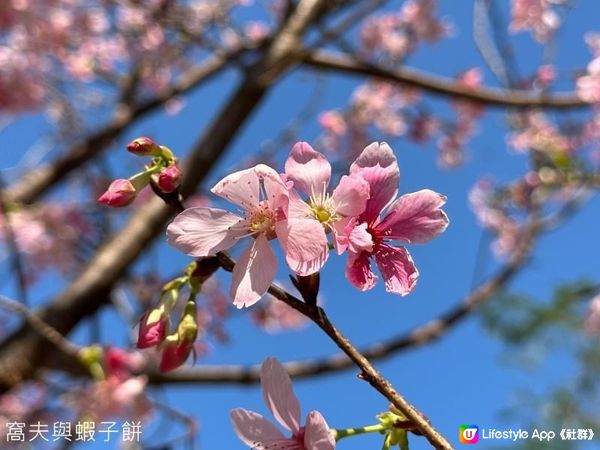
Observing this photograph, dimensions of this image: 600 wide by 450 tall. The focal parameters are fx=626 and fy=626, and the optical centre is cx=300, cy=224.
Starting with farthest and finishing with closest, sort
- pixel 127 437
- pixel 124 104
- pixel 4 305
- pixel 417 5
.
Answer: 1. pixel 417 5
2. pixel 124 104
3. pixel 127 437
4. pixel 4 305

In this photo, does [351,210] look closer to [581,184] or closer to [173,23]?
[581,184]

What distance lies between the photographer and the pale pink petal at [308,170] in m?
0.54

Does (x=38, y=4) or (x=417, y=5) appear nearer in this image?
(x=38, y=4)

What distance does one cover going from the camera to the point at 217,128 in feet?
8.02

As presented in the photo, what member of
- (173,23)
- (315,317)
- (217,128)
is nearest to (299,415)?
(315,317)

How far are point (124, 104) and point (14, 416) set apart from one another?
5.44 ft

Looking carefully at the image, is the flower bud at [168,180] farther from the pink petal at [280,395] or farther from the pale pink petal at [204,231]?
the pink petal at [280,395]

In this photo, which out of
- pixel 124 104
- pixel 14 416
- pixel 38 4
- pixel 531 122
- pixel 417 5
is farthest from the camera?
pixel 417 5

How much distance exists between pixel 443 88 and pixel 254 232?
8.31 feet

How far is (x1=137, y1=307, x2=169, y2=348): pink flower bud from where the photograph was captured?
0.59 meters

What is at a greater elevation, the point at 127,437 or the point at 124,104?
the point at 124,104

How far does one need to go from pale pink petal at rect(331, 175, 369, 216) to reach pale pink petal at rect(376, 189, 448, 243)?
0.04m

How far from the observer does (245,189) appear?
1.81 ft

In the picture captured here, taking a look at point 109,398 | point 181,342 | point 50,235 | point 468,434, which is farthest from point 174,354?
point 50,235
